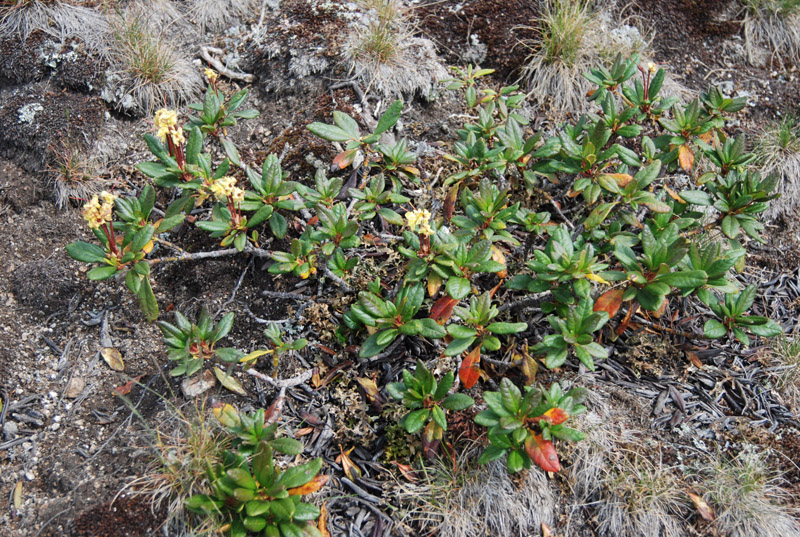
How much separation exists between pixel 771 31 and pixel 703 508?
3622 mm

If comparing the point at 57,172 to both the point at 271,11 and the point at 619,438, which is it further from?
the point at 619,438

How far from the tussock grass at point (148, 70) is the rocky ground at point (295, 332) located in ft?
0.23

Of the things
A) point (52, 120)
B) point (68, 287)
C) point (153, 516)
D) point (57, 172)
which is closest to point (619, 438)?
point (153, 516)

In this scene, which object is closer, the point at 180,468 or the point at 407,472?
the point at 180,468

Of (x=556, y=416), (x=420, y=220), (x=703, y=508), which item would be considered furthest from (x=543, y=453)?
(x=420, y=220)

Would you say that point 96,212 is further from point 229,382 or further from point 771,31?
point 771,31

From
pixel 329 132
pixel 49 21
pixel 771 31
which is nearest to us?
pixel 329 132

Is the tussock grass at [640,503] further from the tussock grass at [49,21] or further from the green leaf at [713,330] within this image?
the tussock grass at [49,21]

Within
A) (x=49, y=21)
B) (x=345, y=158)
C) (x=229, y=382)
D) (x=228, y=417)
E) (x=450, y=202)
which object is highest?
(x=49, y=21)

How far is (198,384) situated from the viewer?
266cm

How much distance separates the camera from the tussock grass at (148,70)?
11.5ft

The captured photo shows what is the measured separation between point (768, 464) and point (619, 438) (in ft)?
2.34

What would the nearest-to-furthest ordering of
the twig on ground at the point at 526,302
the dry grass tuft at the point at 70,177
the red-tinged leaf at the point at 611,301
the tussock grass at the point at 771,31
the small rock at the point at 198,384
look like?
the red-tinged leaf at the point at 611,301 < the small rock at the point at 198,384 < the twig on ground at the point at 526,302 < the dry grass tuft at the point at 70,177 < the tussock grass at the point at 771,31

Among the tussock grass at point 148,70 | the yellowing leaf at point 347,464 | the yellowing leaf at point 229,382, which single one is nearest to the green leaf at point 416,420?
the yellowing leaf at point 347,464
